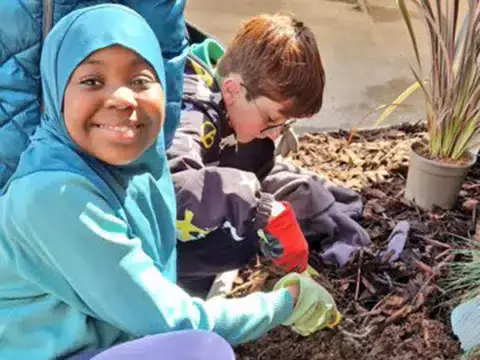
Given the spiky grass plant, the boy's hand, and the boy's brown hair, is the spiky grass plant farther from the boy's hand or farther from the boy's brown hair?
the boy's hand

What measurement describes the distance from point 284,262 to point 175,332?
0.59 meters

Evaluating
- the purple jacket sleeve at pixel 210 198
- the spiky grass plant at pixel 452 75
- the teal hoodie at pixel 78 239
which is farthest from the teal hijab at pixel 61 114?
the spiky grass plant at pixel 452 75

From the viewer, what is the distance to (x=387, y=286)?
81.0 inches

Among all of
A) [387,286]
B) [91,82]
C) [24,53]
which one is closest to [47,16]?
[24,53]

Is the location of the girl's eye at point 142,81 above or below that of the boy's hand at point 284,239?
above

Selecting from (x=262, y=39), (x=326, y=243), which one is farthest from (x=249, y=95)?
(x=326, y=243)

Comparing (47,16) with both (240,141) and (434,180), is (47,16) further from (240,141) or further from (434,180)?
(434,180)

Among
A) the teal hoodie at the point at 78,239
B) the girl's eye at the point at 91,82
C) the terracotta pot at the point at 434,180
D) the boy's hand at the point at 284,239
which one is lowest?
the terracotta pot at the point at 434,180

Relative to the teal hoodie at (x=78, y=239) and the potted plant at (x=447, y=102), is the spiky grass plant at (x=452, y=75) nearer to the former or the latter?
the potted plant at (x=447, y=102)

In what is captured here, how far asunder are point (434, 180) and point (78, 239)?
4.08ft

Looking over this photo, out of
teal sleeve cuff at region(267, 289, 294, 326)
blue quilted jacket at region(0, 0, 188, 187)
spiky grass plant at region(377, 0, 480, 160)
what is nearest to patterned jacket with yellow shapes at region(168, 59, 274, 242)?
teal sleeve cuff at region(267, 289, 294, 326)

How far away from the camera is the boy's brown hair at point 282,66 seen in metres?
1.94

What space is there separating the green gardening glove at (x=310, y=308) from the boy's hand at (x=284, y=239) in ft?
0.32

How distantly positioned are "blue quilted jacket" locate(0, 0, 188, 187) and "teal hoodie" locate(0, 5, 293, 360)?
0.19 ft
